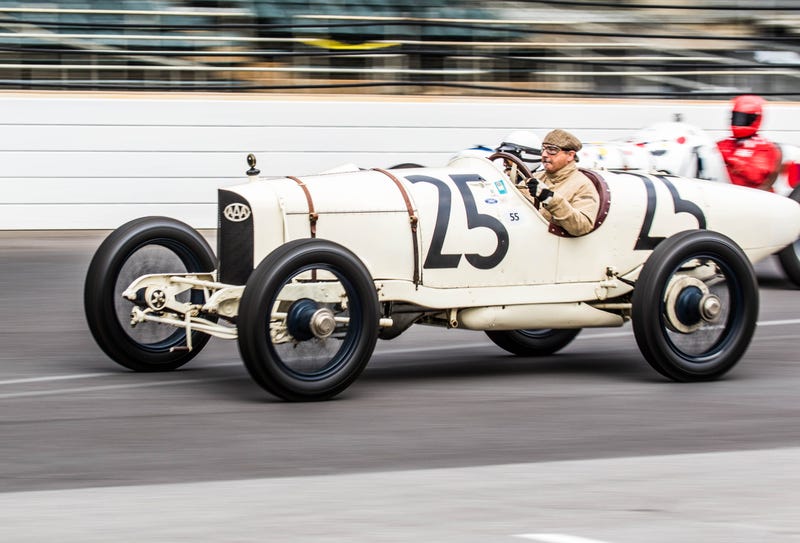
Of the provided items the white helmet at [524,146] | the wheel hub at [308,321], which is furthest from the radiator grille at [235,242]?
the white helmet at [524,146]

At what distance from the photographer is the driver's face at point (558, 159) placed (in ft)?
25.8

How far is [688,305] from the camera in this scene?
747 cm

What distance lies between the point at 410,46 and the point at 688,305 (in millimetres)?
8876

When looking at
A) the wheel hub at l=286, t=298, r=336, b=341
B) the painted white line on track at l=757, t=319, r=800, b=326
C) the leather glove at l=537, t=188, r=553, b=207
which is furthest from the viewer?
the painted white line on track at l=757, t=319, r=800, b=326

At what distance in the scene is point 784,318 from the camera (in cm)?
1005

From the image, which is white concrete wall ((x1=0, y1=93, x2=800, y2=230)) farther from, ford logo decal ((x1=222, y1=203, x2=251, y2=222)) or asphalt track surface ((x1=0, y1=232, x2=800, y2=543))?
ford logo decal ((x1=222, y1=203, x2=251, y2=222))

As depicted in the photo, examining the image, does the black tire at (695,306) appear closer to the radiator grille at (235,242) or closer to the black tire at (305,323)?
the black tire at (305,323)

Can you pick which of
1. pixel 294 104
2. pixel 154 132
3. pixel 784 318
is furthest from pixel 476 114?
pixel 784 318

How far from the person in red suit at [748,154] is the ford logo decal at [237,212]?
5.72 meters

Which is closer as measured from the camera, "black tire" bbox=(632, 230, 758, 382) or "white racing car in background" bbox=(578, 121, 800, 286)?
"black tire" bbox=(632, 230, 758, 382)

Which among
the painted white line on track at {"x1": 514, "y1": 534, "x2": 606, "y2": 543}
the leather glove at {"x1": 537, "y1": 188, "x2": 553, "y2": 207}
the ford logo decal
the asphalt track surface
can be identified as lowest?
the asphalt track surface

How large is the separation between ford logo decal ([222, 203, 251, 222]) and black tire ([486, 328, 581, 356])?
2.00 meters

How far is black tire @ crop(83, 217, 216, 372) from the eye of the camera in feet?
24.8

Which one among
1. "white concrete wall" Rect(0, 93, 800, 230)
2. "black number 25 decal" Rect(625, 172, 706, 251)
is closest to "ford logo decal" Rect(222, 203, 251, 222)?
"black number 25 decal" Rect(625, 172, 706, 251)
